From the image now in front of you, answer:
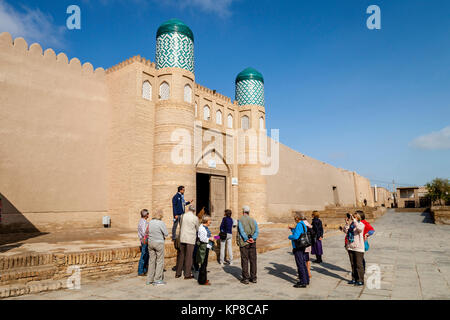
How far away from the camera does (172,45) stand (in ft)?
45.3

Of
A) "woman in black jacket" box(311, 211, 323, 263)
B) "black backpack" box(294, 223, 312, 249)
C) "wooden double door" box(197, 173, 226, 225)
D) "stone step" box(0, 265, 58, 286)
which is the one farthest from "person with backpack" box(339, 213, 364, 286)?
"wooden double door" box(197, 173, 226, 225)

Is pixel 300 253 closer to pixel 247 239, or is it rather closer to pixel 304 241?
pixel 304 241

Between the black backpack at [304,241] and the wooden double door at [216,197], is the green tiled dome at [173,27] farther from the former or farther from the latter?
the black backpack at [304,241]

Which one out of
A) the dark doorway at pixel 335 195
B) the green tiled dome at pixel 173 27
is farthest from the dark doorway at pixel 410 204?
the green tiled dome at pixel 173 27

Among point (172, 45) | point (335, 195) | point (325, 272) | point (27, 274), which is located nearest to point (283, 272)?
point (325, 272)

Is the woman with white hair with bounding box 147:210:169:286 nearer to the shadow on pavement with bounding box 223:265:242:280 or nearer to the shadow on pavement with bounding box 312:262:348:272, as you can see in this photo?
the shadow on pavement with bounding box 223:265:242:280

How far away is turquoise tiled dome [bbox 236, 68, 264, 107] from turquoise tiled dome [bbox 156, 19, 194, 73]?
5.39m

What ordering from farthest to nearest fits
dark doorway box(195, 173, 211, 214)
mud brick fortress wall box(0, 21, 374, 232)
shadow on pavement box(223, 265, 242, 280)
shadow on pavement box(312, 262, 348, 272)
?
dark doorway box(195, 173, 211, 214) < mud brick fortress wall box(0, 21, 374, 232) < shadow on pavement box(312, 262, 348, 272) < shadow on pavement box(223, 265, 242, 280)

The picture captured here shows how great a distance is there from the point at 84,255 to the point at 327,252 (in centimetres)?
655

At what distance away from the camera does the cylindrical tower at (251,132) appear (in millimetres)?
18031

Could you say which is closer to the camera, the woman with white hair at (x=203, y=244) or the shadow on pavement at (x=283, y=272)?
the woman with white hair at (x=203, y=244)

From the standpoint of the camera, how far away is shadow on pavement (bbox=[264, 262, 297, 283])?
5.69m

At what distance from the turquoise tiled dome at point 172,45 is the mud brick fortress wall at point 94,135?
0.18 feet
